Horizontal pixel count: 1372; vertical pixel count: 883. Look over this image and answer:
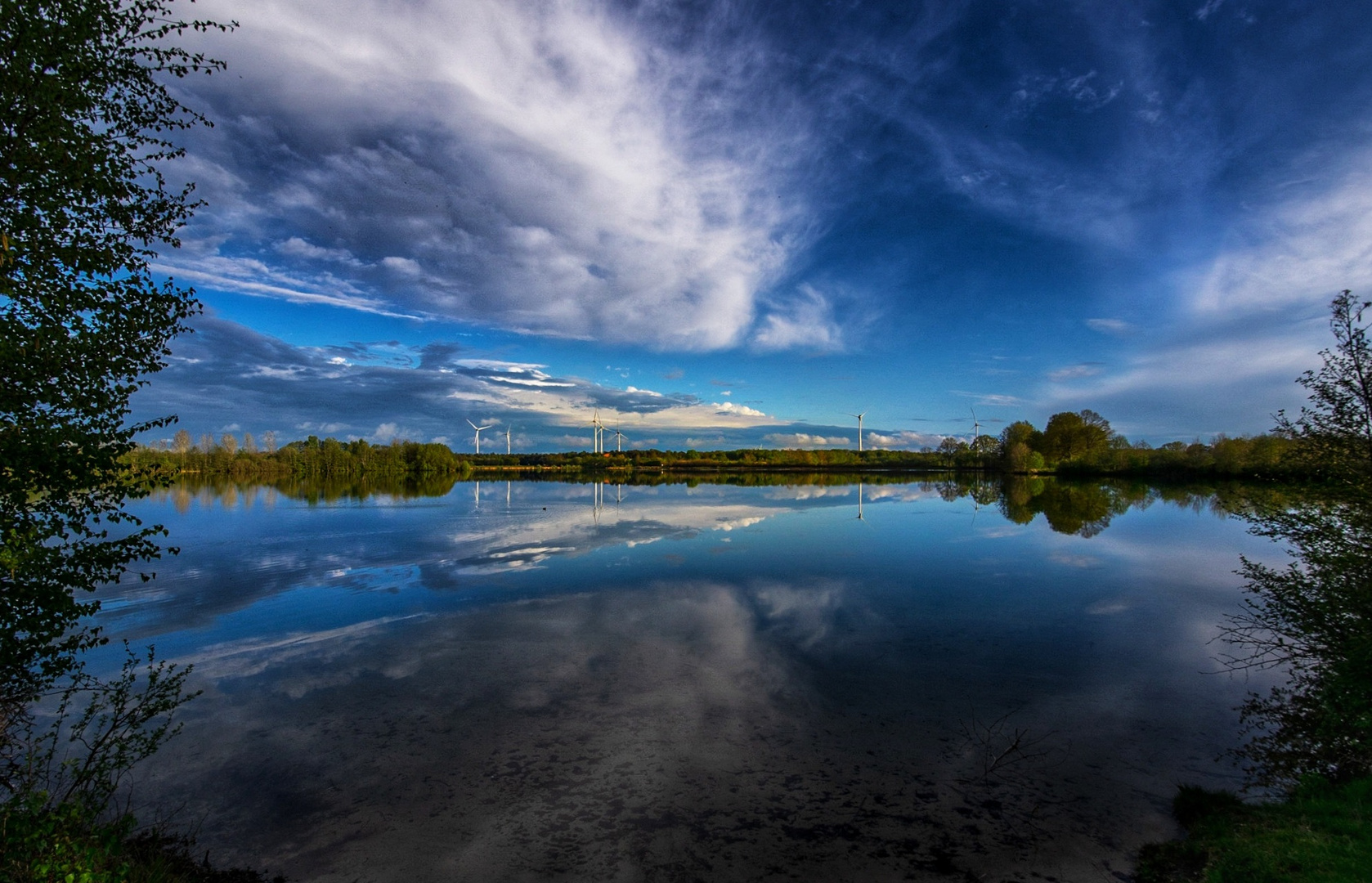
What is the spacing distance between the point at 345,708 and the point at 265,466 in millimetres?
157765

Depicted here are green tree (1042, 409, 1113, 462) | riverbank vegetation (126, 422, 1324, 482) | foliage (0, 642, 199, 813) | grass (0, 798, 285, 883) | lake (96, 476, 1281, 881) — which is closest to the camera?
grass (0, 798, 285, 883)

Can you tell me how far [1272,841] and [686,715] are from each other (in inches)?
258

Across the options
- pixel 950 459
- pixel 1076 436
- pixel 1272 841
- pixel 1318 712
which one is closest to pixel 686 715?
pixel 1272 841

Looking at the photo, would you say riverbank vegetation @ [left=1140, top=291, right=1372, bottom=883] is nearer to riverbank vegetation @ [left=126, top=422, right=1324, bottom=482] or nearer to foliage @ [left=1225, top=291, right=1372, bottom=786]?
foliage @ [left=1225, top=291, right=1372, bottom=786]

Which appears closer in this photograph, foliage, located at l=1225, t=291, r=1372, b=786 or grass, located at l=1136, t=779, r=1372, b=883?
grass, located at l=1136, t=779, r=1372, b=883

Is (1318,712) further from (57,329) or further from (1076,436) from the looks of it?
(1076,436)

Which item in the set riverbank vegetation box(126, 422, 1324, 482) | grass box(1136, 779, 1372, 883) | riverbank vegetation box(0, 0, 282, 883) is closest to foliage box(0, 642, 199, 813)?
riverbank vegetation box(0, 0, 282, 883)

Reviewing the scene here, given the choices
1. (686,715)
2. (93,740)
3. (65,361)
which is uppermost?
(65,361)

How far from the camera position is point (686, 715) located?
9156mm

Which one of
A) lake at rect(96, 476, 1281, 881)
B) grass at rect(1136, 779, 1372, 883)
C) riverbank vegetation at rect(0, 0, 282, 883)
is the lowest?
lake at rect(96, 476, 1281, 881)

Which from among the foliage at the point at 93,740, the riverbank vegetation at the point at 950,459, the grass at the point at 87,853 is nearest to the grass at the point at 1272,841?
the grass at the point at 87,853

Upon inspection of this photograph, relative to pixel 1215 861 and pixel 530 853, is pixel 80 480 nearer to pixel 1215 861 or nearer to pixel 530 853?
pixel 530 853

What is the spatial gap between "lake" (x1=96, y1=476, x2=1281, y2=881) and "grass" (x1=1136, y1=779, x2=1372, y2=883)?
34cm

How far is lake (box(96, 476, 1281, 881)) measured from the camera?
6113mm
